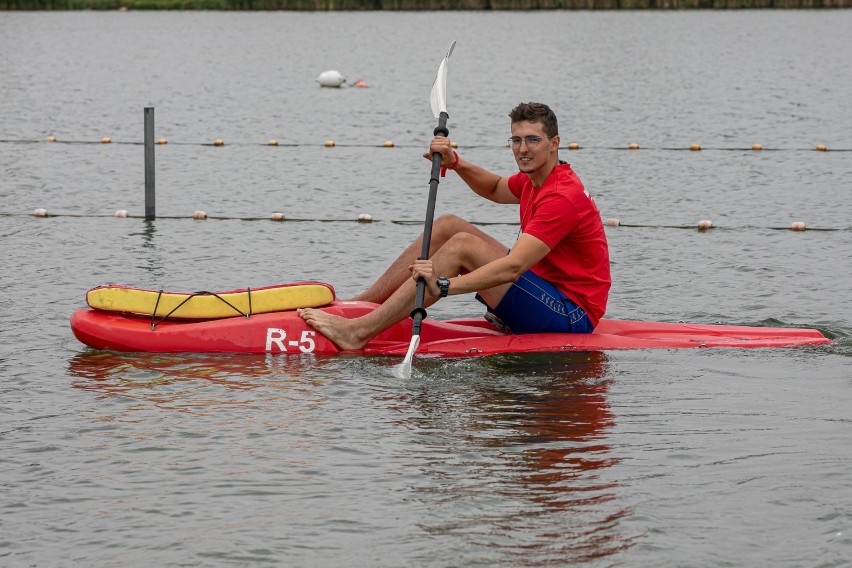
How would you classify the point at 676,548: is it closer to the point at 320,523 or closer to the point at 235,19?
the point at 320,523

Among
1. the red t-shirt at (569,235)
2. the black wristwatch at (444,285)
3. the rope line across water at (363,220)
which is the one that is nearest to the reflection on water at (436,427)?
the red t-shirt at (569,235)

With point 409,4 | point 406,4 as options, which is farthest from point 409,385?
point 406,4

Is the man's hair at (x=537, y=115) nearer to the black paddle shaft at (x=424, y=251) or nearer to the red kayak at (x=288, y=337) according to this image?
the black paddle shaft at (x=424, y=251)

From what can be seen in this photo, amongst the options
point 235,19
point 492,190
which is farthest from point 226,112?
point 235,19

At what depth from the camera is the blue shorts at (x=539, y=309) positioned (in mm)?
8266

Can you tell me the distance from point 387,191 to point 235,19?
53695mm

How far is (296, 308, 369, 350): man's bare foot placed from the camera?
334 inches

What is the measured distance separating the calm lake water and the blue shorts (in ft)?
0.70

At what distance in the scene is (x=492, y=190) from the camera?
8961mm

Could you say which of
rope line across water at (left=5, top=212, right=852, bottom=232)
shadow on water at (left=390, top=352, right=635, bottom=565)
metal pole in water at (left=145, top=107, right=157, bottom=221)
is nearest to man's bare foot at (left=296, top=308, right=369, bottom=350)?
shadow on water at (left=390, top=352, right=635, bottom=565)

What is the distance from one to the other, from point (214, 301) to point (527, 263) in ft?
7.03

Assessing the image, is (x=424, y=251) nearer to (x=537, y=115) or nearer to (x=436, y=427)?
(x=537, y=115)

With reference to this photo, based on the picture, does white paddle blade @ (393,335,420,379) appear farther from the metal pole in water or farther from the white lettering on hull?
the metal pole in water

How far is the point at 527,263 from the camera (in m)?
7.94
